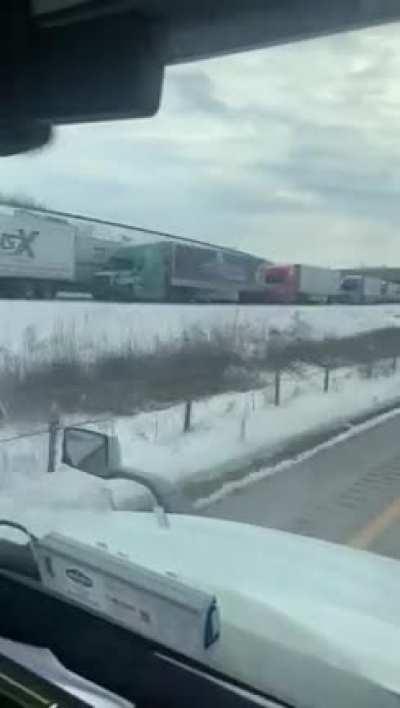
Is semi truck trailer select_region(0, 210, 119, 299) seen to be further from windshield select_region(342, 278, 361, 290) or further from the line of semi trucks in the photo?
windshield select_region(342, 278, 361, 290)

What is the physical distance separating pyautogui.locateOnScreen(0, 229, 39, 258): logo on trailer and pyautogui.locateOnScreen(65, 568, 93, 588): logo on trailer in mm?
1527

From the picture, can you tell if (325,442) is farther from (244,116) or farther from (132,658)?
(132,658)

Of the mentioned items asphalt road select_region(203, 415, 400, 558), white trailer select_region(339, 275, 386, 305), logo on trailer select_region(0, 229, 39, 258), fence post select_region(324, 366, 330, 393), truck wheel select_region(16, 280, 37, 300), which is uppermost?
logo on trailer select_region(0, 229, 39, 258)

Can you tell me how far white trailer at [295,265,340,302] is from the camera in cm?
262

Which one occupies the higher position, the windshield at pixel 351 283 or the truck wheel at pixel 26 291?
the windshield at pixel 351 283

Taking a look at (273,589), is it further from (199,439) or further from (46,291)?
(199,439)

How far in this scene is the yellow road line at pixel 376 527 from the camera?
3.24 metres

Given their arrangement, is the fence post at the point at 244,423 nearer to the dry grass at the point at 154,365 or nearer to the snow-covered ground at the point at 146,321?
the dry grass at the point at 154,365

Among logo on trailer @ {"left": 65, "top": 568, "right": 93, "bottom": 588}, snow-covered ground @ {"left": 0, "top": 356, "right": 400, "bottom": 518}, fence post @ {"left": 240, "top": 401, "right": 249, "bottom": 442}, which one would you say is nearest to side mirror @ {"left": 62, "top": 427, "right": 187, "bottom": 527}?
snow-covered ground @ {"left": 0, "top": 356, "right": 400, "bottom": 518}

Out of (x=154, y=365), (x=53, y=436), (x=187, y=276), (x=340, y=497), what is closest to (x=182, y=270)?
(x=187, y=276)

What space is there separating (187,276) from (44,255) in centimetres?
65

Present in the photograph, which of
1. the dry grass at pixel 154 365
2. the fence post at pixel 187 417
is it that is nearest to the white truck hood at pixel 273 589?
the dry grass at pixel 154 365

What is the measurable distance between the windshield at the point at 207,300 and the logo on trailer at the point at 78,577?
283mm

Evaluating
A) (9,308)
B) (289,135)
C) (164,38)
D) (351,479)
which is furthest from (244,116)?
(351,479)
